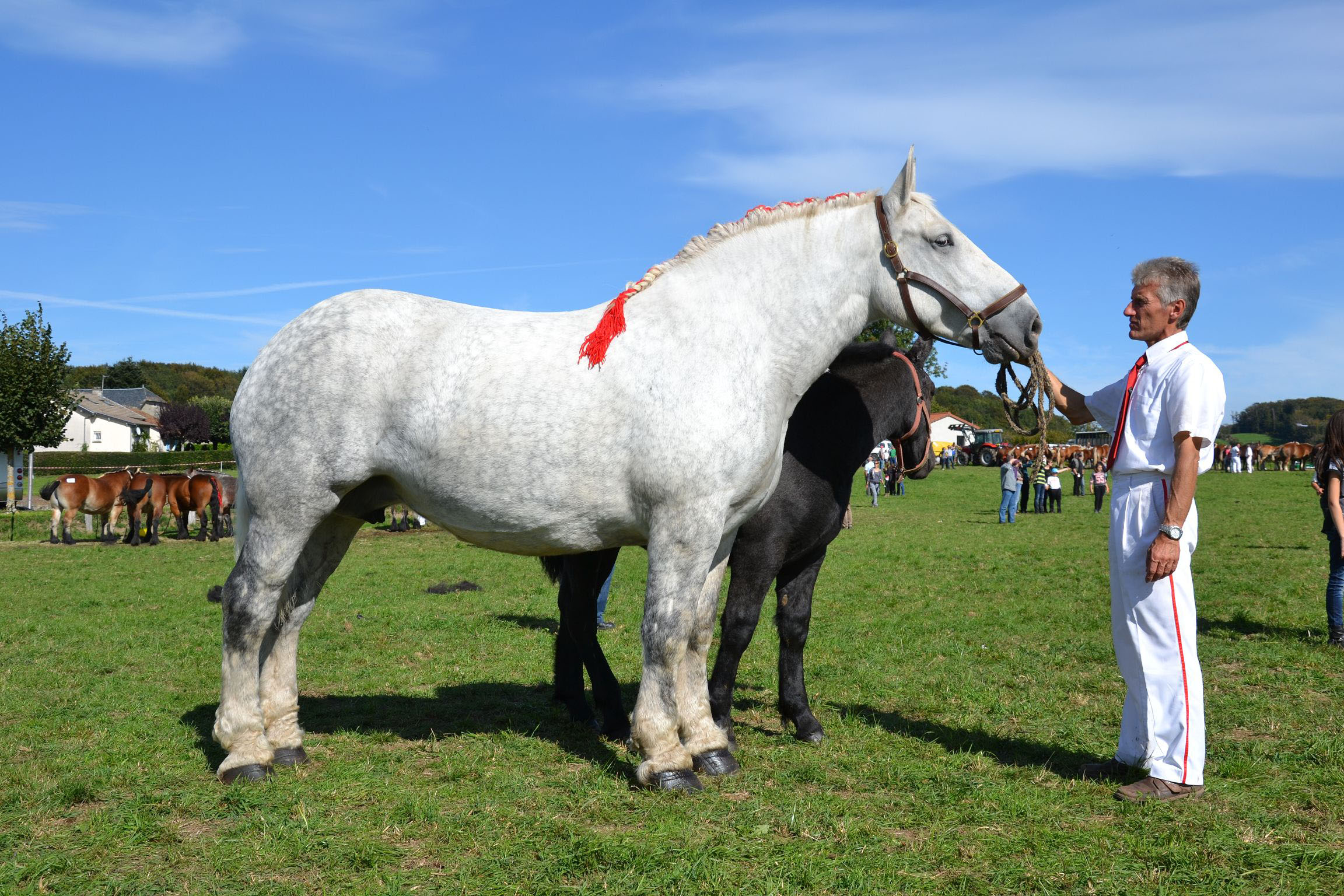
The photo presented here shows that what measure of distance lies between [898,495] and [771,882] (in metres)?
36.6

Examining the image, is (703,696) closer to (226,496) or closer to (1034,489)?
(226,496)

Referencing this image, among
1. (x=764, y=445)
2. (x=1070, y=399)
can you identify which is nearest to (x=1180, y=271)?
(x=1070, y=399)

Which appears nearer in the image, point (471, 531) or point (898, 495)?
point (471, 531)

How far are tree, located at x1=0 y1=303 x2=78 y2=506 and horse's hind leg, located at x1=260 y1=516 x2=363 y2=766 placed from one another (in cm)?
2891

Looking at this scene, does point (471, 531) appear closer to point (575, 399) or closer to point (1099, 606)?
point (575, 399)

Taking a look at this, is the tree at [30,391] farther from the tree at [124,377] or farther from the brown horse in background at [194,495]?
the tree at [124,377]

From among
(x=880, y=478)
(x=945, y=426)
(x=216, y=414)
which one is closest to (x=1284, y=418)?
(x=945, y=426)

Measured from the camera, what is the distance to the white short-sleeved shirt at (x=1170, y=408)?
4.24 metres

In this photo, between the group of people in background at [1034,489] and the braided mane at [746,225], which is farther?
the group of people in background at [1034,489]

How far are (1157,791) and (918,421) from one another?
9.05 feet

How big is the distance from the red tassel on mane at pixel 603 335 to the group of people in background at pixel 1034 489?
76.3ft

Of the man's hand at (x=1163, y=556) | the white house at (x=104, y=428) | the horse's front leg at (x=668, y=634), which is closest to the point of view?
the man's hand at (x=1163, y=556)

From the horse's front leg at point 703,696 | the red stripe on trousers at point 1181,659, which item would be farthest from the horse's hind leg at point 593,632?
the red stripe on trousers at point 1181,659

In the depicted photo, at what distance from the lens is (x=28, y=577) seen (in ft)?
49.6
